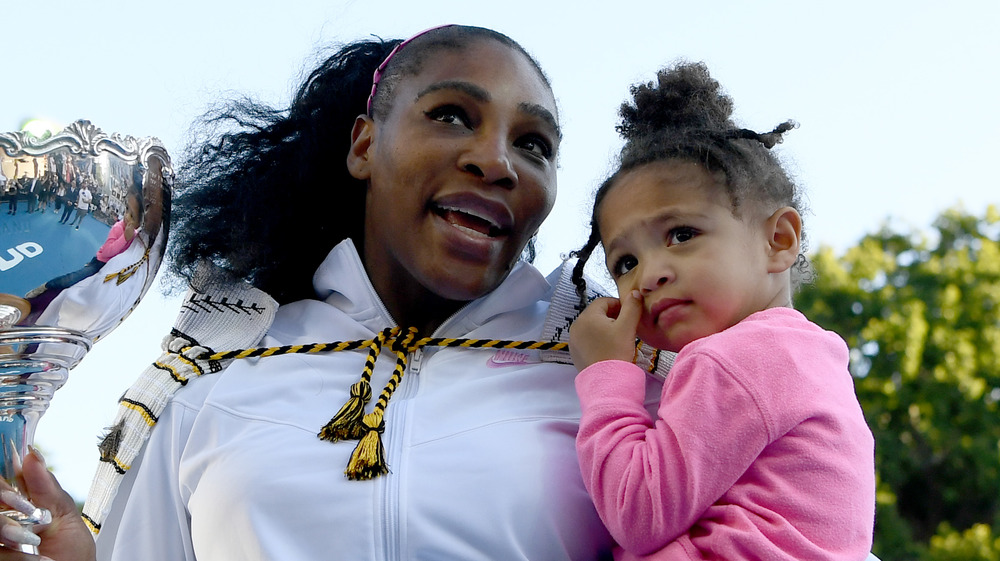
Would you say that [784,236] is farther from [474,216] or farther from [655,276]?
[474,216]

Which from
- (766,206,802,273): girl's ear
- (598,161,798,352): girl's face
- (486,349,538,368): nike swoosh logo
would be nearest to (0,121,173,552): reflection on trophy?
(486,349,538,368): nike swoosh logo

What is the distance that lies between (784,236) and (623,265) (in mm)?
328

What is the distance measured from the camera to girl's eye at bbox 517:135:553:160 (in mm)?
2611

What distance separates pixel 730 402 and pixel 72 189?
114 centimetres

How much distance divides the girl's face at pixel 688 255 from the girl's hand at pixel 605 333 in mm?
36

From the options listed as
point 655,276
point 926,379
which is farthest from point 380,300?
point 926,379

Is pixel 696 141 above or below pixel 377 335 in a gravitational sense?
above

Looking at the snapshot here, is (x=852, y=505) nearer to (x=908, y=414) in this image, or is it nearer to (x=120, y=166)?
(x=120, y=166)

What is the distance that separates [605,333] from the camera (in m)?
2.20

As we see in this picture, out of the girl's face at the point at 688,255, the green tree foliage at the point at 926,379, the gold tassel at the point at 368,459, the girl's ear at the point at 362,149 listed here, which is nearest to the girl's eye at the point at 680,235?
the girl's face at the point at 688,255

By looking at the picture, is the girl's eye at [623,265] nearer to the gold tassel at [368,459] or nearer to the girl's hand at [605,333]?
the girl's hand at [605,333]

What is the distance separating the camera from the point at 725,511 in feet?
6.08

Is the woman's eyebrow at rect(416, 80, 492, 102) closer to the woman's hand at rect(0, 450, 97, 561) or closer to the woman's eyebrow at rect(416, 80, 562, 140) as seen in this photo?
the woman's eyebrow at rect(416, 80, 562, 140)

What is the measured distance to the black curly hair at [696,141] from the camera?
7.35 ft
